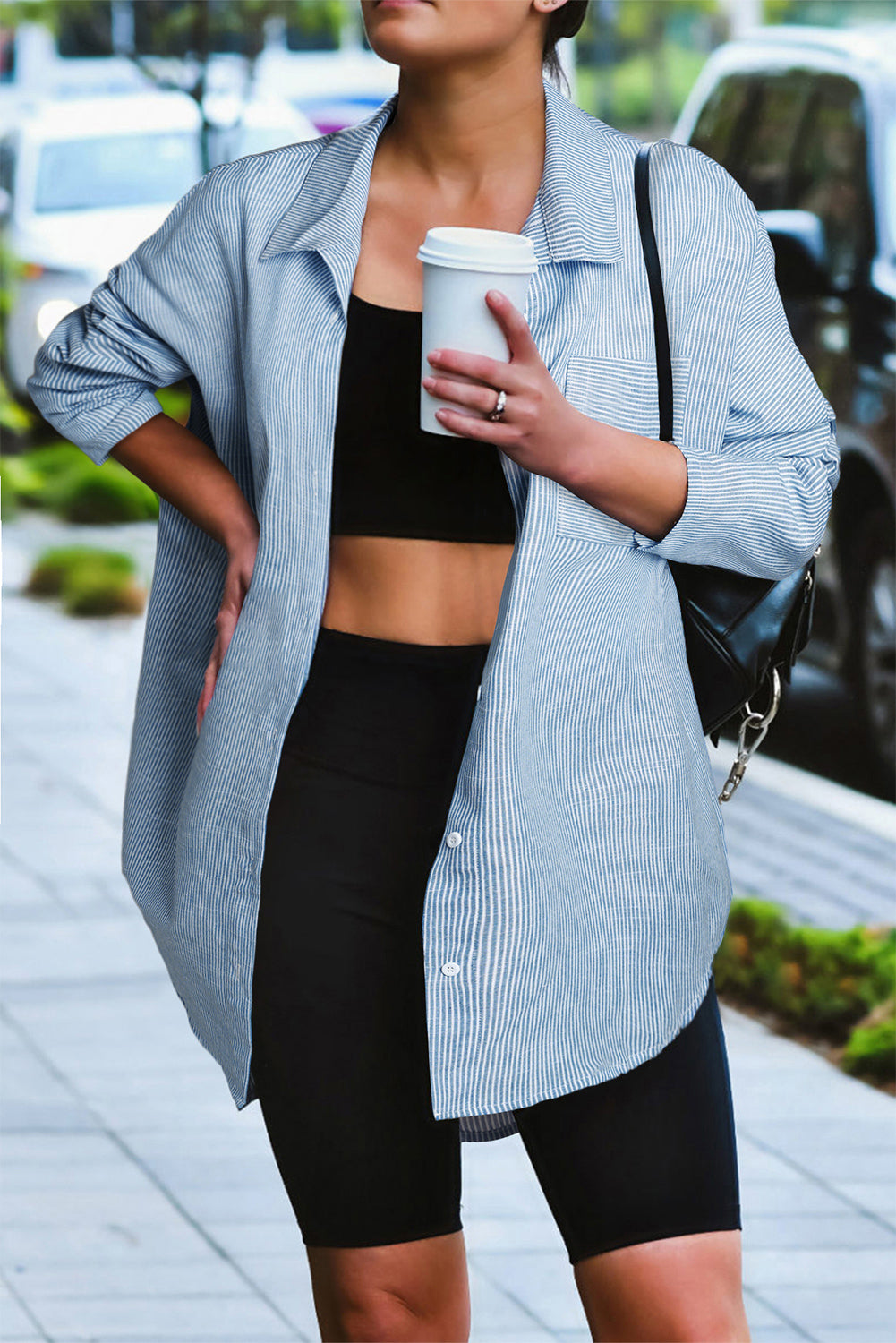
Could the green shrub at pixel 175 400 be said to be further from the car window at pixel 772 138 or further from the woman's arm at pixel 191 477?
the woman's arm at pixel 191 477

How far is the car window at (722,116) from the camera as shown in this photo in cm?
512

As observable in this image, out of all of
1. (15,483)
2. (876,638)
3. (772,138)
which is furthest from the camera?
(15,483)

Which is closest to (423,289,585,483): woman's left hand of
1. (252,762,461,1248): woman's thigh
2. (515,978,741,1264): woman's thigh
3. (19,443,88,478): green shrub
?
(252,762,461,1248): woman's thigh

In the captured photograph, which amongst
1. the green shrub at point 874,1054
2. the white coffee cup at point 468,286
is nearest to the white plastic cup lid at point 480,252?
the white coffee cup at point 468,286

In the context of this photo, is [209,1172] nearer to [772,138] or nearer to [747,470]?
[747,470]

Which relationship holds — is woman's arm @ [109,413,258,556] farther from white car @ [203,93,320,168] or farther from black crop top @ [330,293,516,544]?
white car @ [203,93,320,168]

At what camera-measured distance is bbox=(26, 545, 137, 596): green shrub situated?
8.88 metres

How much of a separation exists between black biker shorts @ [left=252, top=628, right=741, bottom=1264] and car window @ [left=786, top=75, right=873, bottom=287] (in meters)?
3.55

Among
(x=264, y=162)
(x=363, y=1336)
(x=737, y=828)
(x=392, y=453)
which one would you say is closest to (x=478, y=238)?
(x=392, y=453)

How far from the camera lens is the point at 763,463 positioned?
1.88m

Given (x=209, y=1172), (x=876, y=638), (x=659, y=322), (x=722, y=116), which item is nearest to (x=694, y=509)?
(x=659, y=322)

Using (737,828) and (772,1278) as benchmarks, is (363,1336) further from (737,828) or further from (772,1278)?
(737,828)

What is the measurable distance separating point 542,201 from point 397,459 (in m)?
0.27

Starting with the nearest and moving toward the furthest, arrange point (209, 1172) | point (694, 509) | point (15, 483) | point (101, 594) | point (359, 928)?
point (694, 509) < point (359, 928) < point (209, 1172) < point (101, 594) < point (15, 483)
